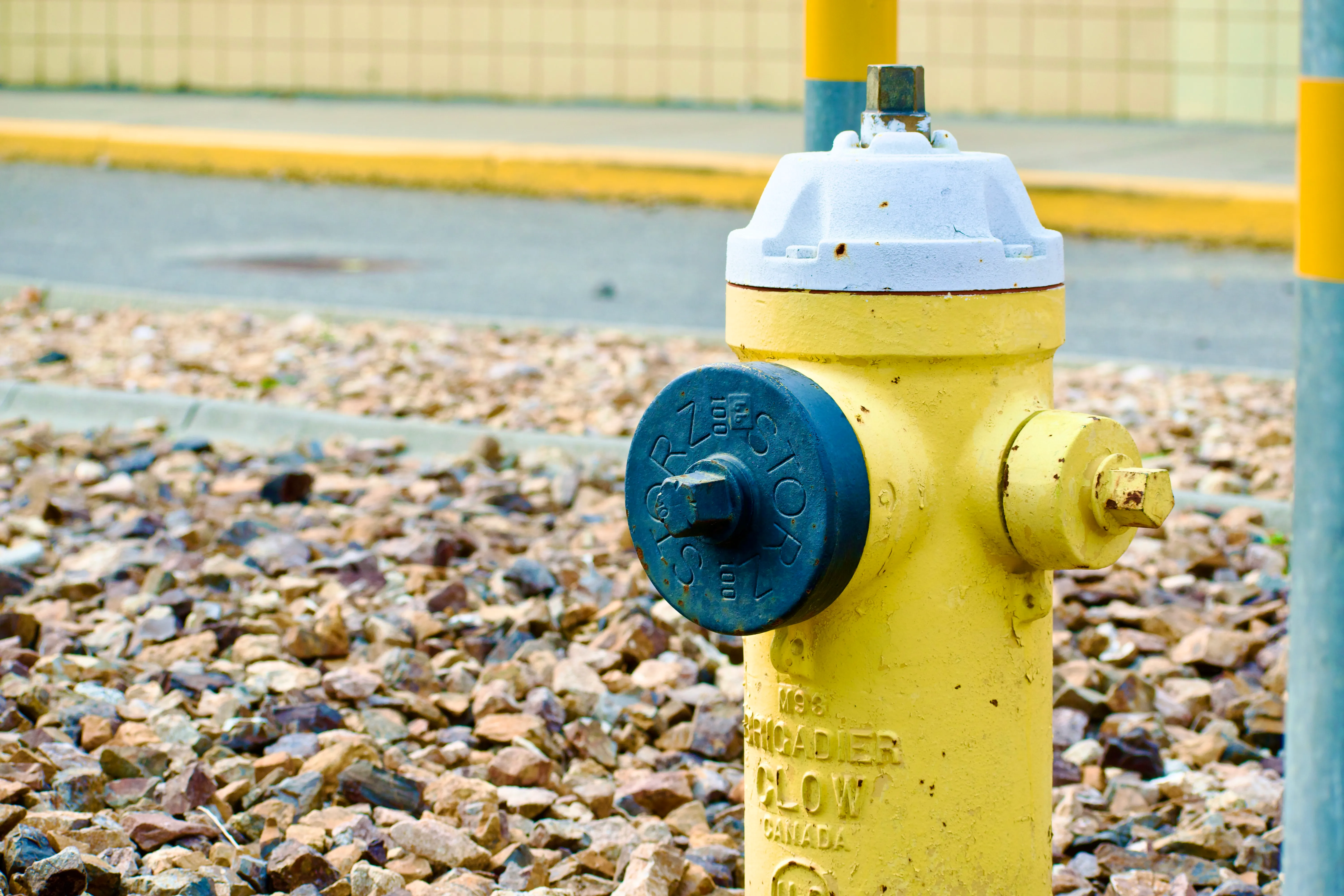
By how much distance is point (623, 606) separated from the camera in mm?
2771

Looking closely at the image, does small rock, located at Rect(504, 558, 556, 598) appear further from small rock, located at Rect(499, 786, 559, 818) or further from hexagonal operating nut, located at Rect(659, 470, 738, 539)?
hexagonal operating nut, located at Rect(659, 470, 738, 539)

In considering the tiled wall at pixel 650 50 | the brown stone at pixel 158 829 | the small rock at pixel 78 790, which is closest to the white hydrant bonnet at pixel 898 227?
the brown stone at pixel 158 829

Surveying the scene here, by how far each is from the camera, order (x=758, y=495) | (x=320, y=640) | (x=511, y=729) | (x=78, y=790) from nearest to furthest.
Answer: (x=758, y=495)
(x=78, y=790)
(x=511, y=729)
(x=320, y=640)

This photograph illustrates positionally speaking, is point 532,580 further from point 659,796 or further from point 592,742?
point 659,796

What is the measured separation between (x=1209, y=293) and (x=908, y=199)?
5.04m

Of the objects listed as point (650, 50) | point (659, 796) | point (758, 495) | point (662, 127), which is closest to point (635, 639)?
point (659, 796)

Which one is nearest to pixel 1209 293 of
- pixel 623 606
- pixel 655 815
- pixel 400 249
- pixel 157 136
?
pixel 400 249

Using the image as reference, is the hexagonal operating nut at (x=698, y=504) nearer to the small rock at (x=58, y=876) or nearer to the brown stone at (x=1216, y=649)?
the small rock at (x=58, y=876)

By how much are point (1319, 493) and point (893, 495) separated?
0.36 meters

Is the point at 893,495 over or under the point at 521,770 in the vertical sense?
over

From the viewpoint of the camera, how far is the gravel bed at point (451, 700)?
6.49ft

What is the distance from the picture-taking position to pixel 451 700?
2439mm

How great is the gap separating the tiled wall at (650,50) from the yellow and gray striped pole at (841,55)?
8.82 metres

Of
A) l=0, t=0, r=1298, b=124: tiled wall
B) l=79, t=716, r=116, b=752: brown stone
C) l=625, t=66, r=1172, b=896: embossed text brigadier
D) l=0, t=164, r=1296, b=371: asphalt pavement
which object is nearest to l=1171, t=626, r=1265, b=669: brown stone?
l=625, t=66, r=1172, b=896: embossed text brigadier
